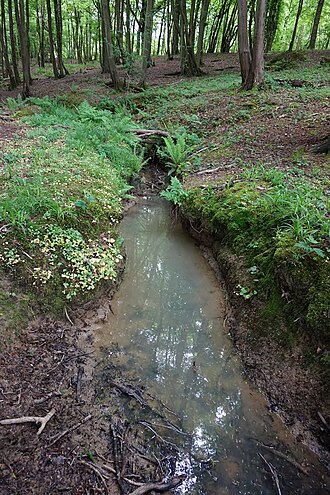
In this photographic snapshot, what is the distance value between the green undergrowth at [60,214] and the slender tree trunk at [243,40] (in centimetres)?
630

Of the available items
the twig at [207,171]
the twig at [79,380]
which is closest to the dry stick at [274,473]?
the twig at [79,380]

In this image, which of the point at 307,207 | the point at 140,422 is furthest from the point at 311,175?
the point at 140,422

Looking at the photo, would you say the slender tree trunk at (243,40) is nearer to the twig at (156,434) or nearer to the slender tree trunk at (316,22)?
the slender tree trunk at (316,22)

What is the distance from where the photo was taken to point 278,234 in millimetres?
4031

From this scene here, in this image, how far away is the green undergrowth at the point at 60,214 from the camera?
148 inches

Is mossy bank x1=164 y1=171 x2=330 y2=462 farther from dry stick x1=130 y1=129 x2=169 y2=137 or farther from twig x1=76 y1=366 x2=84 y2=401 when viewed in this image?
dry stick x1=130 y1=129 x2=169 y2=137

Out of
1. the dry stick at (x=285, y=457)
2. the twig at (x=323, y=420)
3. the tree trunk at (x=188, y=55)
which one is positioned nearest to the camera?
the dry stick at (x=285, y=457)

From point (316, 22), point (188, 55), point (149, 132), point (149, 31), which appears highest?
point (316, 22)

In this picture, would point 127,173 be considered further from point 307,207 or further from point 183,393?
point 183,393

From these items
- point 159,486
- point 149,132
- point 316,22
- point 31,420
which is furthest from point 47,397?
point 316,22

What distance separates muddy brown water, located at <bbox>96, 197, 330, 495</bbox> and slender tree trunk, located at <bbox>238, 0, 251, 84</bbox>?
8.52 metres

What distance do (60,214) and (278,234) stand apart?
2754mm

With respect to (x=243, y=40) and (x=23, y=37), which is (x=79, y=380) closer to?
(x=243, y=40)

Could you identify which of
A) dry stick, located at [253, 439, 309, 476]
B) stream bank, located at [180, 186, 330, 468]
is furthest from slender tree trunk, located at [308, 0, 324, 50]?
dry stick, located at [253, 439, 309, 476]
